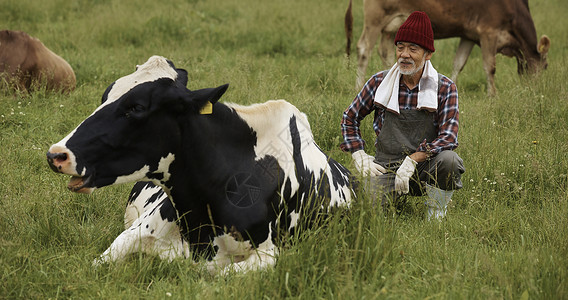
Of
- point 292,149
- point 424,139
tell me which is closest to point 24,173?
point 292,149

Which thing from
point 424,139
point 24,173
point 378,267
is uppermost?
point 424,139

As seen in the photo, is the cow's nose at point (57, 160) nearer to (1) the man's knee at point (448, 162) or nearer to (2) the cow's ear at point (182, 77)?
(2) the cow's ear at point (182, 77)

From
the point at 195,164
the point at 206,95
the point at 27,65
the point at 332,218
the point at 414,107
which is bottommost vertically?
the point at 332,218

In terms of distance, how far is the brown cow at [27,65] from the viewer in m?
6.44

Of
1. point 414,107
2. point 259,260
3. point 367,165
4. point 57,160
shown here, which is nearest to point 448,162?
point 414,107

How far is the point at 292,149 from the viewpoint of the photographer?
131 inches

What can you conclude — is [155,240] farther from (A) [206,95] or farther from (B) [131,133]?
(A) [206,95]

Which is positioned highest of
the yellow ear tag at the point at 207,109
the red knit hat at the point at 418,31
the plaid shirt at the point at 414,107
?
the red knit hat at the point at 418,31

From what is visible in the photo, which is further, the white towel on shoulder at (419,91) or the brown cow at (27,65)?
the brown cow at (27,65)

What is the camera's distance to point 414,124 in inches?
157

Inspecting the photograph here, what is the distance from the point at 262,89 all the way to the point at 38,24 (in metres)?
5.87

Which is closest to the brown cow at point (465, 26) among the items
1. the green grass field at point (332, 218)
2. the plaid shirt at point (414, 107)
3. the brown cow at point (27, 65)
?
the green grass field at point (332, 218)

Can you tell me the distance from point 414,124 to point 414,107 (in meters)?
0.12

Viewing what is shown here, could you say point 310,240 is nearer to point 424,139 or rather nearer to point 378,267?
point 378,267
